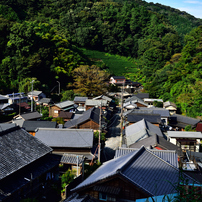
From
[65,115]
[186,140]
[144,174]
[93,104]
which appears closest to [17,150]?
[144,174]

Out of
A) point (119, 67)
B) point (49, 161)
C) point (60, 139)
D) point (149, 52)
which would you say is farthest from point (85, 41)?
point (49, 161)

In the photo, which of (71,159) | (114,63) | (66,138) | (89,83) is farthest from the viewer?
(114,63)

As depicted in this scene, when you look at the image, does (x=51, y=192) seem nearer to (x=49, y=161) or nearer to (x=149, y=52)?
(x=49, y=161)

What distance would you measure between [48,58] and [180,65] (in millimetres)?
21944

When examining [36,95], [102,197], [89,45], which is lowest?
[102,197]

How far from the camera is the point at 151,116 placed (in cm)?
2077

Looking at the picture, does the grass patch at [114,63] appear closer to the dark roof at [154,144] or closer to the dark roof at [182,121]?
the dark roof at [182,121]

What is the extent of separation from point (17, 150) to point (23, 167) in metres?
0.80

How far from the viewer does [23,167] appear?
29.9 ft

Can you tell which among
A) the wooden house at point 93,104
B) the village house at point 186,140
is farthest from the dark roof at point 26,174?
the wooden house at point 93,104

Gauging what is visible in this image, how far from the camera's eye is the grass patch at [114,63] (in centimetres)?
5173

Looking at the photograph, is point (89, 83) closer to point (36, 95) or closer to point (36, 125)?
point (36, 95)

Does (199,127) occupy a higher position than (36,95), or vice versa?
(36,95)

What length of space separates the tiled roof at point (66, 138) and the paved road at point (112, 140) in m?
1.84
